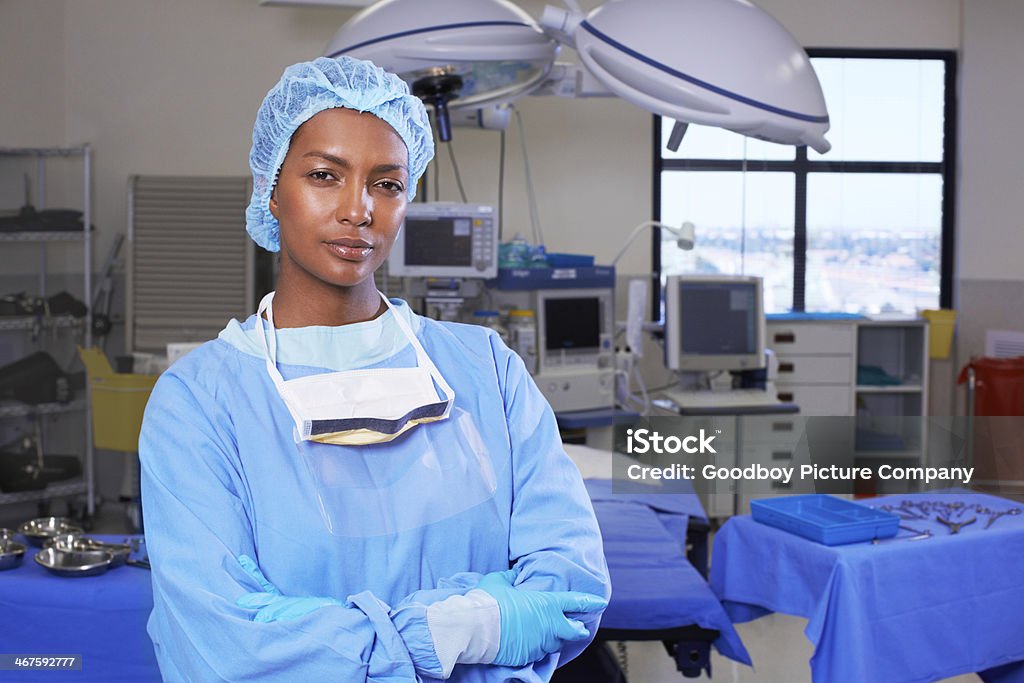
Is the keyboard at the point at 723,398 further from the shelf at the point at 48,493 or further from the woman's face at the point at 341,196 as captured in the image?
the woman's face at the point at 341,196

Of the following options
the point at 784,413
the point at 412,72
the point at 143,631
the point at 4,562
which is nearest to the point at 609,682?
the point at 143,631

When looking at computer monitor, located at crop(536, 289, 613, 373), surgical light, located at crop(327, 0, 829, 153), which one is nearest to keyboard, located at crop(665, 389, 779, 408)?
computer monitor, located at crop(536, 289, 613, 373)

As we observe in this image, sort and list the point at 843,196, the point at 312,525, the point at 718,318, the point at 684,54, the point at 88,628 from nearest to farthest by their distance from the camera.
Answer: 1. the point at 312,525
2. the point at 88,628
3. the point at 684,54
4. the point at 718,318
5. the point at 843,196

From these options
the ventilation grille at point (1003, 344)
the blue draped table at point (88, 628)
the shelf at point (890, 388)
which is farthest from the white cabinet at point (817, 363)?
the blue draped table at point (88, 628)

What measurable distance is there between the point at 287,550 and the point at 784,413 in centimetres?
381

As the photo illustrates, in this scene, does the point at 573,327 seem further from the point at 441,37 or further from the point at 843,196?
the point at 843,196

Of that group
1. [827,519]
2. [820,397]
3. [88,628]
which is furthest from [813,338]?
[88,628]

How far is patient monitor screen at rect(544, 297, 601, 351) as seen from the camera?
4.45 meters

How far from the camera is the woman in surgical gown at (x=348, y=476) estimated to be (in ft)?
3.75

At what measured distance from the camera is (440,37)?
2.53 metres

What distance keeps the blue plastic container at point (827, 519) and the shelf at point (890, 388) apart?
3.01m

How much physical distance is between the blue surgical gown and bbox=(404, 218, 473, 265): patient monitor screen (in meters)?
2.67

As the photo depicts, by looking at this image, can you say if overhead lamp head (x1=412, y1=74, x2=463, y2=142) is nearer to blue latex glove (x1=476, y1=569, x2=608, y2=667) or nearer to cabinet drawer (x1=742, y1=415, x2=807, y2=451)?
blue latex glove (x1=476, y1=569, x2=608, y2=667)

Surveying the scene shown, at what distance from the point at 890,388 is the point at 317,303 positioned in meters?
5.01
